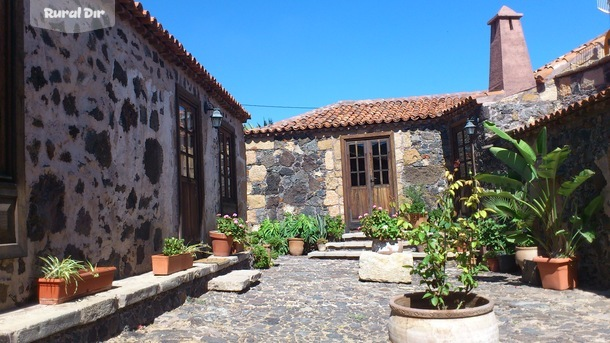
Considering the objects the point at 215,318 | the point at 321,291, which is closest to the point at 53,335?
the point at 215,318

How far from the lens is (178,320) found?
16.8ft

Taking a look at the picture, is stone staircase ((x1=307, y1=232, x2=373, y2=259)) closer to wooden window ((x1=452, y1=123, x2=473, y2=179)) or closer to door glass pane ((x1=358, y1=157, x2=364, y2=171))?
door glass pane ((x1=358, y1=157, x2=364, y2=171))

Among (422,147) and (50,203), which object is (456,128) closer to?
(422,147)

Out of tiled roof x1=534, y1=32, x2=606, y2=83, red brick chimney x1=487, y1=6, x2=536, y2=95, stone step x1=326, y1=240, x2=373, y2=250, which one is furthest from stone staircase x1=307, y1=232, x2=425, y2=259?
tiled roof x1=534, y1=32, x2=606, y2=83

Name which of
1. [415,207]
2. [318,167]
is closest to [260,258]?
[415,207]

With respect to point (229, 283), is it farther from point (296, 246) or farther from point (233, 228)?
point (296, 246)

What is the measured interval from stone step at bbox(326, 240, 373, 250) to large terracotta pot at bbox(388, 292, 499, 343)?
26.2 ft

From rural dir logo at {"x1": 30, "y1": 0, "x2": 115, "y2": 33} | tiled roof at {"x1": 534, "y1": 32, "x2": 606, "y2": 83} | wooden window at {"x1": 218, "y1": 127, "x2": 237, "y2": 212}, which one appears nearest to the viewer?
rural dir logo at {"x1": 30, "y1": 0, "x2": 115, "y2": 33}

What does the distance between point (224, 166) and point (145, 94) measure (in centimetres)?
372

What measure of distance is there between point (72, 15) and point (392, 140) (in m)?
9.08

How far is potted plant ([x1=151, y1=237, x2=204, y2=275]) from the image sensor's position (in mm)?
5570

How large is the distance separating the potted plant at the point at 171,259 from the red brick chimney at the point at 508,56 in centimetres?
745

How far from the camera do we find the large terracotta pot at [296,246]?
11789mm

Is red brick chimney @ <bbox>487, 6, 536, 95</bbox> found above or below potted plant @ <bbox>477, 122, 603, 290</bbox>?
above
